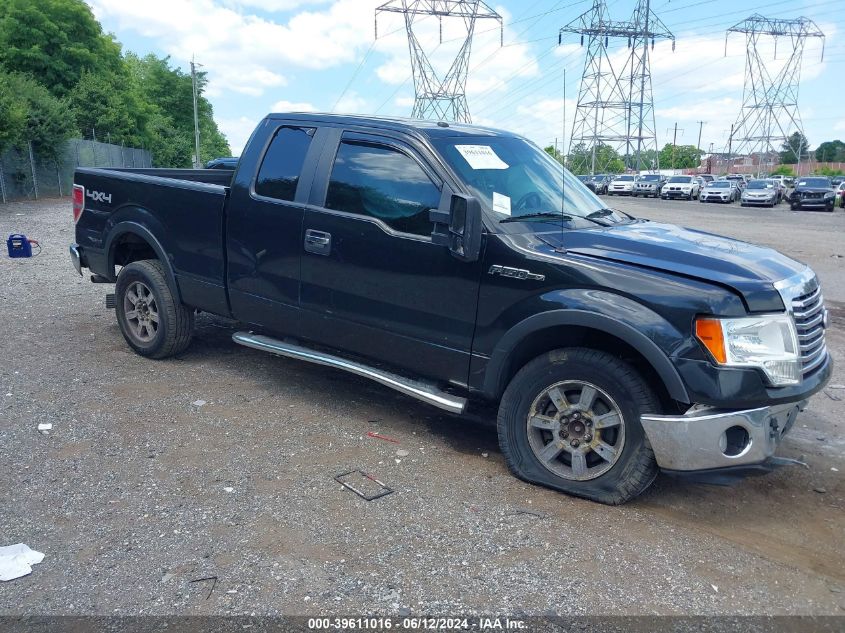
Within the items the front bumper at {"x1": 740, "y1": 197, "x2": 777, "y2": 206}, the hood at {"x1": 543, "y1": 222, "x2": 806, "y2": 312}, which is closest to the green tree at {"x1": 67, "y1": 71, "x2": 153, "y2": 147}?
the front bumper at {"x1": 740, "y1": 197, "x2": 777, "y2": 206}

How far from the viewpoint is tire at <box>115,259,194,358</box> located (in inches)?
240

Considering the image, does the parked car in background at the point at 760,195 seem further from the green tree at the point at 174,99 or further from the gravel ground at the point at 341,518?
the green tree at the point at 174,99

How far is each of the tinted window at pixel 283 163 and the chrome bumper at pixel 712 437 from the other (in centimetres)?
295

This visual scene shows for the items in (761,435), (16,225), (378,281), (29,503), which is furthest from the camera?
(16,225)

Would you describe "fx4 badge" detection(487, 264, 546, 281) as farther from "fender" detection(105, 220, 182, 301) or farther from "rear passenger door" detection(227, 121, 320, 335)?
"fender" detection(105, 220, 182, 301)

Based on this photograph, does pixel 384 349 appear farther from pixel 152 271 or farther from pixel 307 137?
pixel 152 271

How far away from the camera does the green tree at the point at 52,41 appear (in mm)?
40062

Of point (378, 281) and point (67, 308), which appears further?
point (67, 308)

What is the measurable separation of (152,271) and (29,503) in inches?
105

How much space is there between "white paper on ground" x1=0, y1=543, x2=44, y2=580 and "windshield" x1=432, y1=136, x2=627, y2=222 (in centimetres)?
297

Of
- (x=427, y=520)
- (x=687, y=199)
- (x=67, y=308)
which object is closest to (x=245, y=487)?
(x=427, y=520)

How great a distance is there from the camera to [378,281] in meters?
4.66

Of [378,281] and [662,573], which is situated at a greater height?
[378,281]

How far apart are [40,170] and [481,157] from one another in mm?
30511
